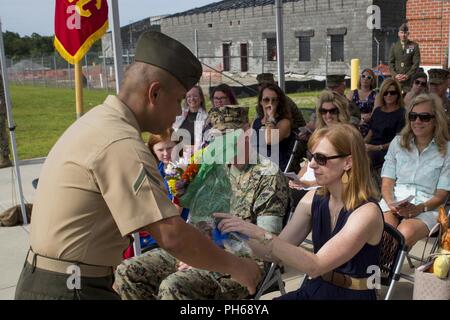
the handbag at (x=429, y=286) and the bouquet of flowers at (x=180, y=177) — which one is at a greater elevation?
the bouquet of flowers at (x=180, y=177)

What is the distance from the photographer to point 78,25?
4.08m

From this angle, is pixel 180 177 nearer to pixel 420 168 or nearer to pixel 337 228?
pixel 337 228

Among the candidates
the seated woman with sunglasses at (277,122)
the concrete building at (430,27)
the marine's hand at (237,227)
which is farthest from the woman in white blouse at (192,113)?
the concrete building at (430,27)

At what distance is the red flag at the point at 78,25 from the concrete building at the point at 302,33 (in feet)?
55.7

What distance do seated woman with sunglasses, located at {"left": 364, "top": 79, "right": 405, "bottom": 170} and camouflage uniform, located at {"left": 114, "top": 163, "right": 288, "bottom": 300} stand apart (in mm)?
2903

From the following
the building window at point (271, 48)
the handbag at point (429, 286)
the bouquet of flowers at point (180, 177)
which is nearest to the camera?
the handbag at point (429, 286)

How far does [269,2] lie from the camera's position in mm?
32938

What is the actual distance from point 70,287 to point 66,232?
24 cm

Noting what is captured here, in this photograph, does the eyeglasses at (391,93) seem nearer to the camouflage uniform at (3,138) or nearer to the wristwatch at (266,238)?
the wristwatch at (266,238)

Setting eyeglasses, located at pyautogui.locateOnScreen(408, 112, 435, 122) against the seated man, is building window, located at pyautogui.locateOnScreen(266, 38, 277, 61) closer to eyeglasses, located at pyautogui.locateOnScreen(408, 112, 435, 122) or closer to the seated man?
eyeglasses, located at pyautogui.locateOnScreen(408, 112, 435, 122)

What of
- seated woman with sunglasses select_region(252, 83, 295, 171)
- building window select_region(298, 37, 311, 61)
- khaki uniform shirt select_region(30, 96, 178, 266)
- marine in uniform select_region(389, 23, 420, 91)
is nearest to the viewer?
khaki uniform shirt select_region(30, 96, 178, 266)

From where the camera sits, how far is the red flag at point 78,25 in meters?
3.95

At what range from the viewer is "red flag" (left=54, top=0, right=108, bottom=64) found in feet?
13.0

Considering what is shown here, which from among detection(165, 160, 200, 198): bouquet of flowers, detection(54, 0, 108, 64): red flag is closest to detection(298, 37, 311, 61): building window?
detection(54, 0, 108, 64): red flag
